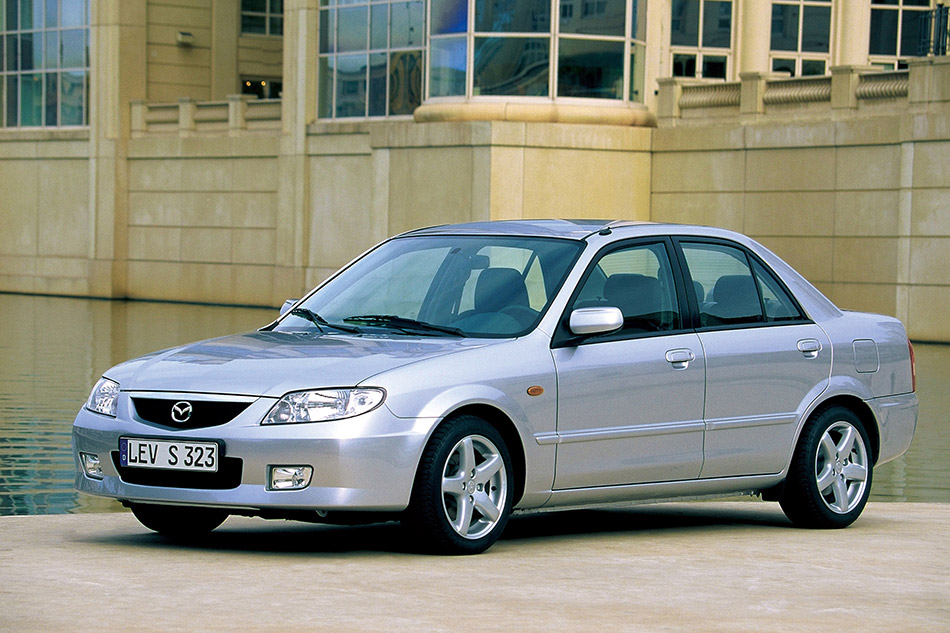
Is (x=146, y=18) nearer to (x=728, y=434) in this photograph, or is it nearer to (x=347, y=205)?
(x=347, y=205)

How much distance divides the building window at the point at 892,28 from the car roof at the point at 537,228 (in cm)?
3090

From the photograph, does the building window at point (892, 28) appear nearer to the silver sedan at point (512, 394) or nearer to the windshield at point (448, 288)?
the silver sedan at point (512, 394)

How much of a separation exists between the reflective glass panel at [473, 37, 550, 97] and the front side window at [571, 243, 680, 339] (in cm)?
2147

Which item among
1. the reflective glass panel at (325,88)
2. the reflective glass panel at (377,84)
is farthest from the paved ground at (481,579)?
the reflective glass panel at (325,88)

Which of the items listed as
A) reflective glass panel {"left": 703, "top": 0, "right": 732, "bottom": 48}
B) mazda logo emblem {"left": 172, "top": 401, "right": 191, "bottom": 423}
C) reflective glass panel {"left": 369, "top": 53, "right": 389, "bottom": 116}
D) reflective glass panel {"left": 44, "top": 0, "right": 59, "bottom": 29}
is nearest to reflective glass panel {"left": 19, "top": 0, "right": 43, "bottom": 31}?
reflective glass panel {"left": 44, "top": 0, "right": 59, "bottom": 29}

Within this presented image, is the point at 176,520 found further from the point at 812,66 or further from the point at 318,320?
the point at 812,66

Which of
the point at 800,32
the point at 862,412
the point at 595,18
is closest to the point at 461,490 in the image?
the point at 862,412

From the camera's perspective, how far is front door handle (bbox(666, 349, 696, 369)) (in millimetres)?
7945

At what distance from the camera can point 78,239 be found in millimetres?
41219

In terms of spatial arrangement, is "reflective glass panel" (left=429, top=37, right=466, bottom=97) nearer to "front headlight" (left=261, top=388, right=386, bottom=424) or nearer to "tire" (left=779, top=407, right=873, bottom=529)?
"tire" (left=779, top=407, right=873, bottom=529)

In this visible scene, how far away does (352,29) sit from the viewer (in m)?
35.1

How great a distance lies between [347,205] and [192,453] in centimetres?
2828

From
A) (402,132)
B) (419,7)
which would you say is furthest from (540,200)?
(419,7)

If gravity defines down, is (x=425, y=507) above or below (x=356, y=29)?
below
